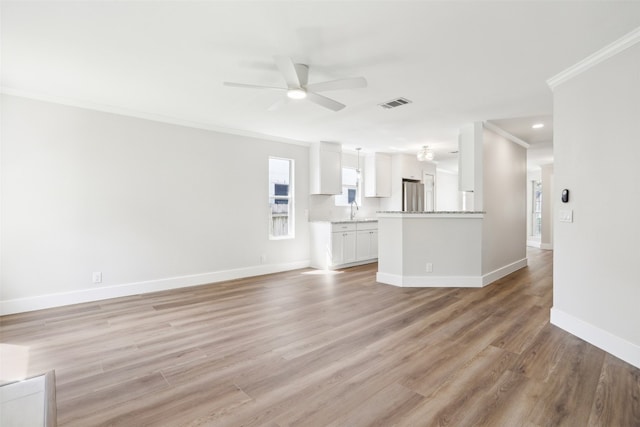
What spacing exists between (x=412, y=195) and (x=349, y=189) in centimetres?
176

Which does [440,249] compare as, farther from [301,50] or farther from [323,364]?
[301,50]

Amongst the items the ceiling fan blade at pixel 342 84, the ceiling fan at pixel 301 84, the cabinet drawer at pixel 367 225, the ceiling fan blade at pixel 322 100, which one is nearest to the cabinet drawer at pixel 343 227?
the cabinet drawer at pixel 367 225

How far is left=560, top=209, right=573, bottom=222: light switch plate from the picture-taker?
2.99m

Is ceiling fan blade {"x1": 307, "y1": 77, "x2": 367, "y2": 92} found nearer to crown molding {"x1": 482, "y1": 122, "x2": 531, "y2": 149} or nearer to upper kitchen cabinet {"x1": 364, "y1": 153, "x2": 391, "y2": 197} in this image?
crown molding {"x1": 482, "y1": 122, "x2": 531, "y2": 149}

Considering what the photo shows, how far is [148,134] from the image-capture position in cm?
443

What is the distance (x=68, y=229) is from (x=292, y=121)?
3312 mm

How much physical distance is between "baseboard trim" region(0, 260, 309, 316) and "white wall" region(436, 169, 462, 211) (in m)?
6.82

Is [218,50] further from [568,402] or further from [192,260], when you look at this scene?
[568,402]

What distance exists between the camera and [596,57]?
268 cm

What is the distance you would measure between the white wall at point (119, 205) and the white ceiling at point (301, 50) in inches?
15.1

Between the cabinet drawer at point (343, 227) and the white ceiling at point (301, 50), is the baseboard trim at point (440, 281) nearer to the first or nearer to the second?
the cabinet drawer at point (343, 227)

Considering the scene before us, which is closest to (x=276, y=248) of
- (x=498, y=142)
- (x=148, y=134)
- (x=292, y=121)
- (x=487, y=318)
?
(x=292, y=121)

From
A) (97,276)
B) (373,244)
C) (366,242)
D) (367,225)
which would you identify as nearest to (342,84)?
(97,276)

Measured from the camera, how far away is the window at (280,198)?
593 cm
